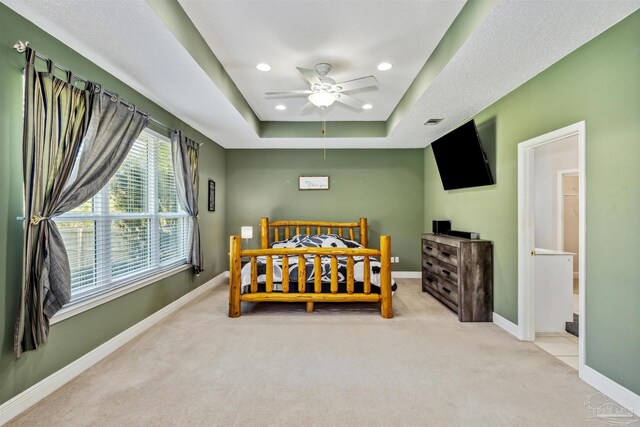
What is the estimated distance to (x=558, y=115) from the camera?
2.55 m

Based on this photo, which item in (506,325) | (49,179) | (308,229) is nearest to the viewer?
(49,179)

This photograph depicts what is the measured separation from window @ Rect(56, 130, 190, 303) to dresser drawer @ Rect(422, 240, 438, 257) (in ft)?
11.7

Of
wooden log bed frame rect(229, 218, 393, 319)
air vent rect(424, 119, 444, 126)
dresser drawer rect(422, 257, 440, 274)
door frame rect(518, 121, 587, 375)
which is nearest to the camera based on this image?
door frame rect(518, 121, 587, 375)

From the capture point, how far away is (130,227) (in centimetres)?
314

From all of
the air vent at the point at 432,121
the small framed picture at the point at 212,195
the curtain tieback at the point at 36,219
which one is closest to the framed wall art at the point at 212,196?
the small framed picture at the point at 212,195

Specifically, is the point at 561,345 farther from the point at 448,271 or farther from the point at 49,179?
the point at 49,179

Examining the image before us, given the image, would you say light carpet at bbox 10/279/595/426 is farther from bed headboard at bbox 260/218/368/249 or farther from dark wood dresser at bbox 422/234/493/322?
bed headboard at bbox 260/218/368/249

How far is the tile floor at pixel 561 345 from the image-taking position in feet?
8.63

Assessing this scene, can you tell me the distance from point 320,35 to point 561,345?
3.66 meters

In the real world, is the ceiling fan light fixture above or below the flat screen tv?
above

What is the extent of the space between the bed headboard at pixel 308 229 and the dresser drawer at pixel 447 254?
5.36 feet

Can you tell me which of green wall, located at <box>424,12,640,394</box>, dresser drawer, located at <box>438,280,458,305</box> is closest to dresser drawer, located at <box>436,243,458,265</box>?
dresser drawer, located at <box>438,280,458,305</box>

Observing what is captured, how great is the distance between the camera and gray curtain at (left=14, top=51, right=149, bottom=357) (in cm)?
194

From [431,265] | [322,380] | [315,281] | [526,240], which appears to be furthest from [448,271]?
[322,380]
